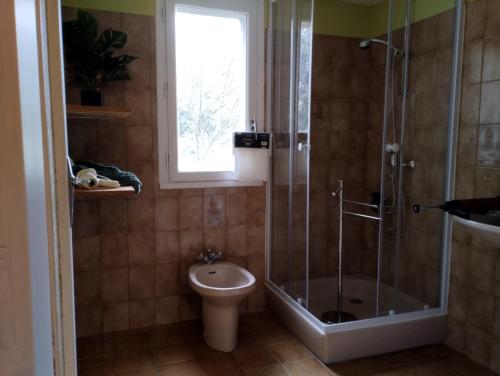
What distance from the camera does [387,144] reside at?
2562 mm

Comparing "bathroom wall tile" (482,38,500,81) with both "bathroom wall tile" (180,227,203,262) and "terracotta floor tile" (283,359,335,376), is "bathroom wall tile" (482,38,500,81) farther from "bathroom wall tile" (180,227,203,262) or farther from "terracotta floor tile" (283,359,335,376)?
"bathroom wall tile" (180,227,203,262)

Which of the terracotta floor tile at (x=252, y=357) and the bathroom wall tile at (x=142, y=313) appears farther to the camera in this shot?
the bathroom wall tile at (x=142, y=313)

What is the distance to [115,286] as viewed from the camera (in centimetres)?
270

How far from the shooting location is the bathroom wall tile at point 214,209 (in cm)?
286

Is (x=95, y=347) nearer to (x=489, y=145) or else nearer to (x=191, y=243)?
(x=191, y=243)

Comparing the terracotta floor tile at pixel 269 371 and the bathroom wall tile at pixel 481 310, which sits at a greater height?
the bathroom wall tile at pixel 481 310

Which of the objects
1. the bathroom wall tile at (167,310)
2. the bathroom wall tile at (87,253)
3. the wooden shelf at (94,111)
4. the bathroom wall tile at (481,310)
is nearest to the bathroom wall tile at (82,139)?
the wooden shelf at (94,111)

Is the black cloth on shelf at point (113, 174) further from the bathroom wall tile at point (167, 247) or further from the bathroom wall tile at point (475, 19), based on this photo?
the bathroom wall tile at point (475, 19)

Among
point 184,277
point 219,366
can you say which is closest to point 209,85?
point 184,277

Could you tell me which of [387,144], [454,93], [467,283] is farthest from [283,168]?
[467,283]

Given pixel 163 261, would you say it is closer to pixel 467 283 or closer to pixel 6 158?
pixel 467 283

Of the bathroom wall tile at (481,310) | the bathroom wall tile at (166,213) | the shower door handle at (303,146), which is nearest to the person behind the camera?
the bathroom wall tile at (481,310)

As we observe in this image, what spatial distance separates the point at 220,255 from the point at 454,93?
6.08 ft

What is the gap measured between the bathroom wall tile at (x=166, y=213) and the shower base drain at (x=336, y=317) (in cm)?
120
